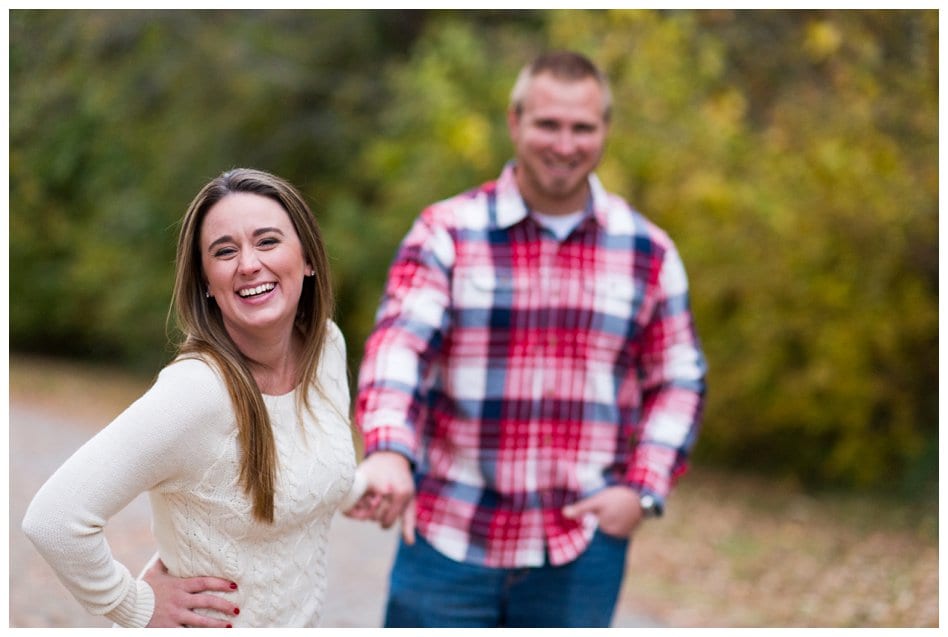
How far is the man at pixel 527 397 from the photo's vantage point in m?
3.12

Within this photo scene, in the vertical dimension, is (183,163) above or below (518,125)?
below

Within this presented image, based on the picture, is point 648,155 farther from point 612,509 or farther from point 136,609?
point 136,609

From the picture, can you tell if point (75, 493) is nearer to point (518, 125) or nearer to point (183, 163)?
point (518, 125)

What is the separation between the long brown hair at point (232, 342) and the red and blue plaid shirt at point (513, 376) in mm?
834

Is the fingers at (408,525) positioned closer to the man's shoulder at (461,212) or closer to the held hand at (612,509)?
the held hand at (612,509)

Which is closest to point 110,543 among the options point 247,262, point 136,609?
point 136,609

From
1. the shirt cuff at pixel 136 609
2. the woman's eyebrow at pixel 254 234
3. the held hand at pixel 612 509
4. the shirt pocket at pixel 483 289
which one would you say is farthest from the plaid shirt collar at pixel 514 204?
the shirt cuff at pixel 136 609

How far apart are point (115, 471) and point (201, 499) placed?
190mm

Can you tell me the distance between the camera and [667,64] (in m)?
10.4

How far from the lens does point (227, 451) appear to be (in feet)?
6.72

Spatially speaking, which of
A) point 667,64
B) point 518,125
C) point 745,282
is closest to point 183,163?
point 667,64

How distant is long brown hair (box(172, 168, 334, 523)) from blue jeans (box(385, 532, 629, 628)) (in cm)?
105

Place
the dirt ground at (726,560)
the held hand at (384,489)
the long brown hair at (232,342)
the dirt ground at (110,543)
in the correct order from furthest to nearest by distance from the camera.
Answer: the dirt ground at (726,560) < the dirt ground at (110,543) < the held hand at (384,489) < the long brown hair at (232,342)

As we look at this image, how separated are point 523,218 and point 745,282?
600cm
